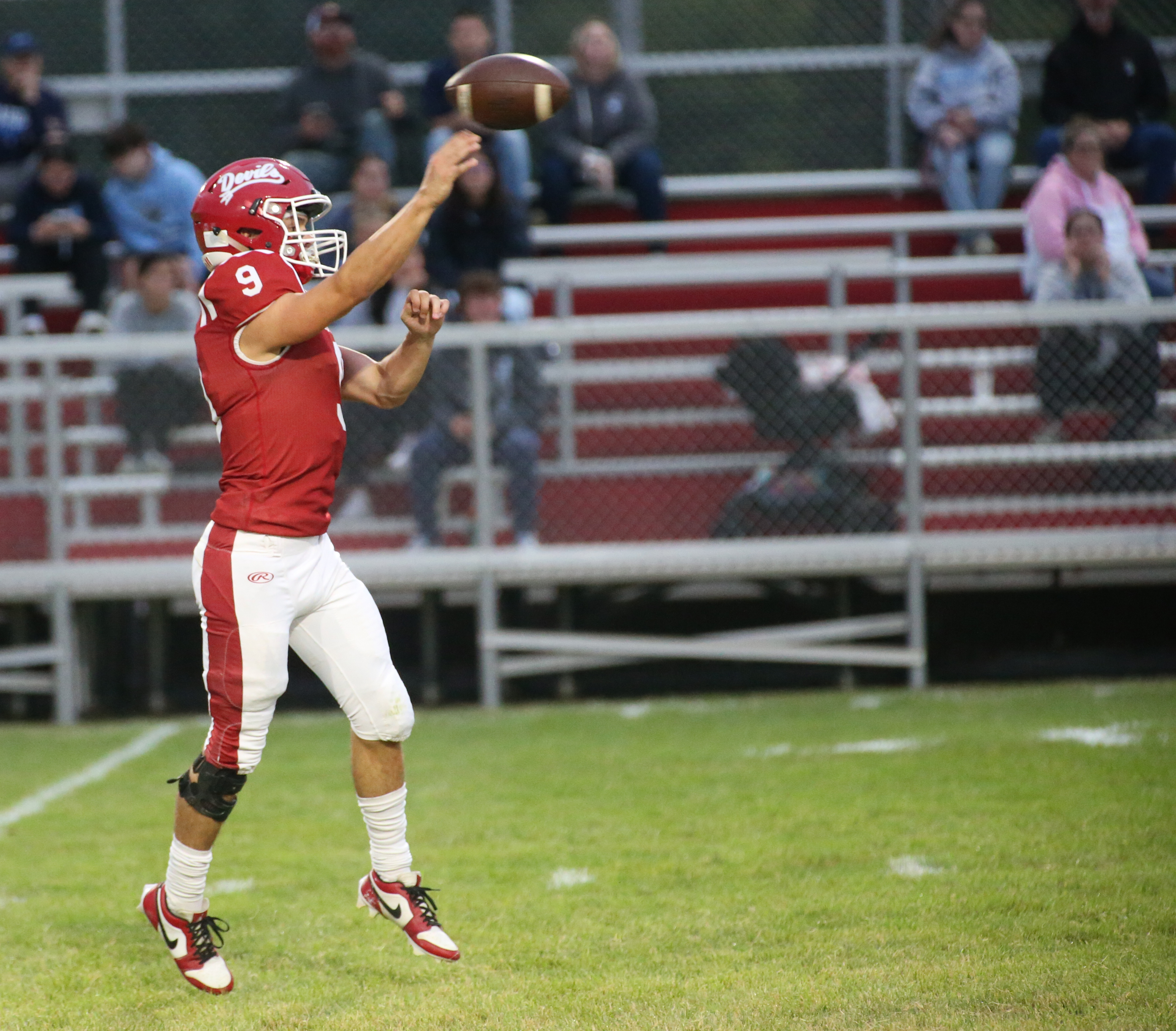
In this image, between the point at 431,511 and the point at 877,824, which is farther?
the point at 431,511

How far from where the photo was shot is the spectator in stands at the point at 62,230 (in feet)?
32.5

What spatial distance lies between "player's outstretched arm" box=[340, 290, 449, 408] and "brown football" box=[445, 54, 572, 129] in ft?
1.67

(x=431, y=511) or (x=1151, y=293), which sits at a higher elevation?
(x=1151, y=293)

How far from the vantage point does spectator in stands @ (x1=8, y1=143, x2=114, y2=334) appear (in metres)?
9.91

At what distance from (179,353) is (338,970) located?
437 centimetres

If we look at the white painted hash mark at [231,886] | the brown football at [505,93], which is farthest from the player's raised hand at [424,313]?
the white painted hash mark at [231,886]

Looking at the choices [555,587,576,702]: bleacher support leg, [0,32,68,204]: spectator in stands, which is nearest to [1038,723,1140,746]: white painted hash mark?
[555,587,576,702]: bleacher support leg

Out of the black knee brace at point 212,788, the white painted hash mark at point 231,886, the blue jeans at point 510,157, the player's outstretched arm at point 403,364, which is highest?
the blue jeans at point 510,157

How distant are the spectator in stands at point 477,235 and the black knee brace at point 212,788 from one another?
5453 mm

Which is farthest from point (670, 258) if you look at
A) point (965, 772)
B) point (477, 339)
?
point (965, 772)

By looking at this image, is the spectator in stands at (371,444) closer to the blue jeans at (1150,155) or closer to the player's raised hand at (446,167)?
the player's raised hand at (446,167)

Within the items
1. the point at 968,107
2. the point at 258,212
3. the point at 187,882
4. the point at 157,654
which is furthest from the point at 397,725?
the point at 968,107

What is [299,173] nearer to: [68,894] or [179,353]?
[68,894]

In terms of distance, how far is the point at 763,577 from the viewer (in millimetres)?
8055
